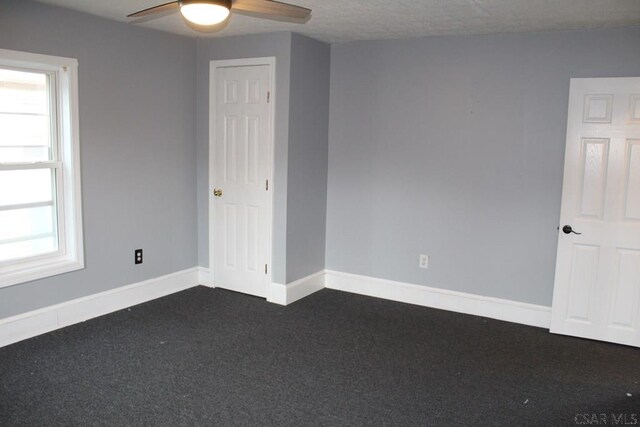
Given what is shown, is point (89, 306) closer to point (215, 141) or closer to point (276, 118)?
point (215, 141)

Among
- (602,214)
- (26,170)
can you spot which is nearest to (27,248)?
(26,170)

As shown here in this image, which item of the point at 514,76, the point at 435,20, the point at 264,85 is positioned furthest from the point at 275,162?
the point at 514,76

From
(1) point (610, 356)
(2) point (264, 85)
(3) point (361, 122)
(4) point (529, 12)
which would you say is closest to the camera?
(4) point (529, 12)

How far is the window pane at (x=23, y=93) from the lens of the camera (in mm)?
3760

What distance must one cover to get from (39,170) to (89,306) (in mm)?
1105

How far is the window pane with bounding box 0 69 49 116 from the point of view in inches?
148

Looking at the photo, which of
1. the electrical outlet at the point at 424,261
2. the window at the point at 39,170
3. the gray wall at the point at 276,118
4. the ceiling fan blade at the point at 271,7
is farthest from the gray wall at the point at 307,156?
the ceiling fan blade at the point at 271,7

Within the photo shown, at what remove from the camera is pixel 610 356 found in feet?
12.6

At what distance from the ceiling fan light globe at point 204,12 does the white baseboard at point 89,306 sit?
2568 millimetres

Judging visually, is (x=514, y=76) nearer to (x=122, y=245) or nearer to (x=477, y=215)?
(x=477, y=215)

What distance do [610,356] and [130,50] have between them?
428 centimetres

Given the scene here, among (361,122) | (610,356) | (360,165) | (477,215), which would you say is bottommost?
(610,356)

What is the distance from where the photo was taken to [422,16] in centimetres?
383

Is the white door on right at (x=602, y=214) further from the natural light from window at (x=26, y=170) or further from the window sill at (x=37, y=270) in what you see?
the natural light from window at (x=26, y=170)
